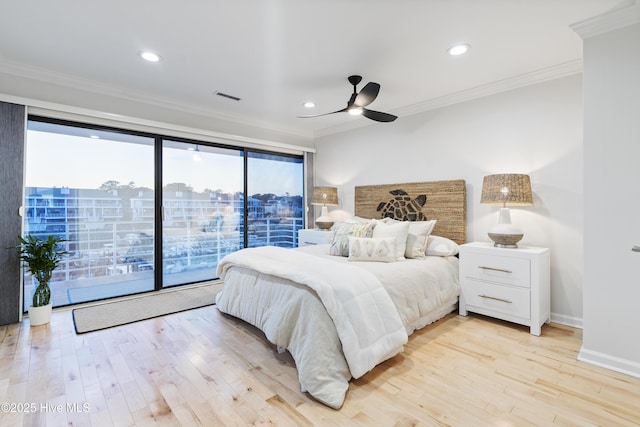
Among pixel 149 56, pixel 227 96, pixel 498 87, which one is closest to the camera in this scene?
pixel 149 56

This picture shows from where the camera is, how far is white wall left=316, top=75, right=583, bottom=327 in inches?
111

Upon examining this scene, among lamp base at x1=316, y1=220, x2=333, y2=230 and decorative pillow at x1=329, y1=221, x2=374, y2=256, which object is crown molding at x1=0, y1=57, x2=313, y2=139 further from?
decorative pillow at x1=329, y1=221, x2=374, y2=256

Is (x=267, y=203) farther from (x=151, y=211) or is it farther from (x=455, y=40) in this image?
(x=455, y=40)

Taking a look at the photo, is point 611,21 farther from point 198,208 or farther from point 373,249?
point 198,208

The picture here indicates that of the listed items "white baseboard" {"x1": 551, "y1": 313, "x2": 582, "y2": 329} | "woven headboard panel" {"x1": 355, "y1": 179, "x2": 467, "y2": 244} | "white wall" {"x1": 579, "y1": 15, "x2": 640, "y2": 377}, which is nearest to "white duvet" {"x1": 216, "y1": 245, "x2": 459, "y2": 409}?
"woven headboard panel" {"x1": 355, "y1": 179, "x2": 467, "y2": 244}

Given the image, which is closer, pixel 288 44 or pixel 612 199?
pixel 612 199

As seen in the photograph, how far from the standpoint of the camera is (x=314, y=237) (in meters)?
4.62

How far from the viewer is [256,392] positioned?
185 centimetres

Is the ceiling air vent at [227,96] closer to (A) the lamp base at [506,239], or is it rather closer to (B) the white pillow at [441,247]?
(B) the white pillow at [441,247]

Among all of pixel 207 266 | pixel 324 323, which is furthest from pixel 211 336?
pixel 207 266

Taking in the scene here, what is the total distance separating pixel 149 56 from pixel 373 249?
270 centimetres

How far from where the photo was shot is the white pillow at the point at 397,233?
9.90 ft

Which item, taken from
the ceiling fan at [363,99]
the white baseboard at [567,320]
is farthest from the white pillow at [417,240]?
the white baseboard at [567,320]

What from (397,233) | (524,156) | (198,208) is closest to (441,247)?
(397,233)
